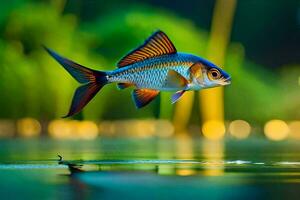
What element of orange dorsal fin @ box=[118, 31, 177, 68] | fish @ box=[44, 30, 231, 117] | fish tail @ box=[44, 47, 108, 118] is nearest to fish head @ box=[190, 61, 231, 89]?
fish @ box=[44, 30, 231, 117]

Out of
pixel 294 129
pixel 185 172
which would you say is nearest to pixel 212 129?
pixel 294 129

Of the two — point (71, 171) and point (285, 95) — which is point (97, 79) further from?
point (285, 95)

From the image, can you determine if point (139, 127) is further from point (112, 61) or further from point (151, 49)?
point (151, 49)

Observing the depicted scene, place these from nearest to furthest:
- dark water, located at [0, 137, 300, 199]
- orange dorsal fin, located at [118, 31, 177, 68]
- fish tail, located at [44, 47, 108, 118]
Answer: dark water, located at [0, 137, 300, 199] < fish tail, located at [44, 47, 108, 118] < orange dorsal fin, located at [118, 31, 177, 68]

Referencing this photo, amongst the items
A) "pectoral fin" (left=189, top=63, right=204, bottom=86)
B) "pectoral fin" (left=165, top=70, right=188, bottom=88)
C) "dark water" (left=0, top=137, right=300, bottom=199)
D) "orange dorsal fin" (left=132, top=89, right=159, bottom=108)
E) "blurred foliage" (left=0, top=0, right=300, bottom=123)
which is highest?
"blurred foliage" (left=0, top=0, right=300, bottom=123)

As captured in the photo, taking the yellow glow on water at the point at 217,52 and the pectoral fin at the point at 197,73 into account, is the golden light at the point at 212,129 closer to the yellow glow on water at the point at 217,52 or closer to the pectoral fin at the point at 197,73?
the yellow glow on water at the point at 217,52

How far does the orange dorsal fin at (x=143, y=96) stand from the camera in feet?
7.88

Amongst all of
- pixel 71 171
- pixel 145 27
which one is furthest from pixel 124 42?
pixel 71 171

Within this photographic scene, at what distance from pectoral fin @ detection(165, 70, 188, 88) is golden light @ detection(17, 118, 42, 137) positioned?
232 inches

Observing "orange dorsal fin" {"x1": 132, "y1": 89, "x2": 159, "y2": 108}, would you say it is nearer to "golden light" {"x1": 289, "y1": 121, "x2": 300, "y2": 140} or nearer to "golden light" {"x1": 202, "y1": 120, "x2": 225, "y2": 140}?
"golden light" {"x1": 202, "y1": 120, "x2": 225, "y2": 140}

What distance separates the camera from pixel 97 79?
2.33 metres

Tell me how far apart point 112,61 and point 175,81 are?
6.17 metres

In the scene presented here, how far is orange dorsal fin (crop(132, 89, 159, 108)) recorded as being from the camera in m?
2.40

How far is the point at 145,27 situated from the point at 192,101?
0.97 meters
